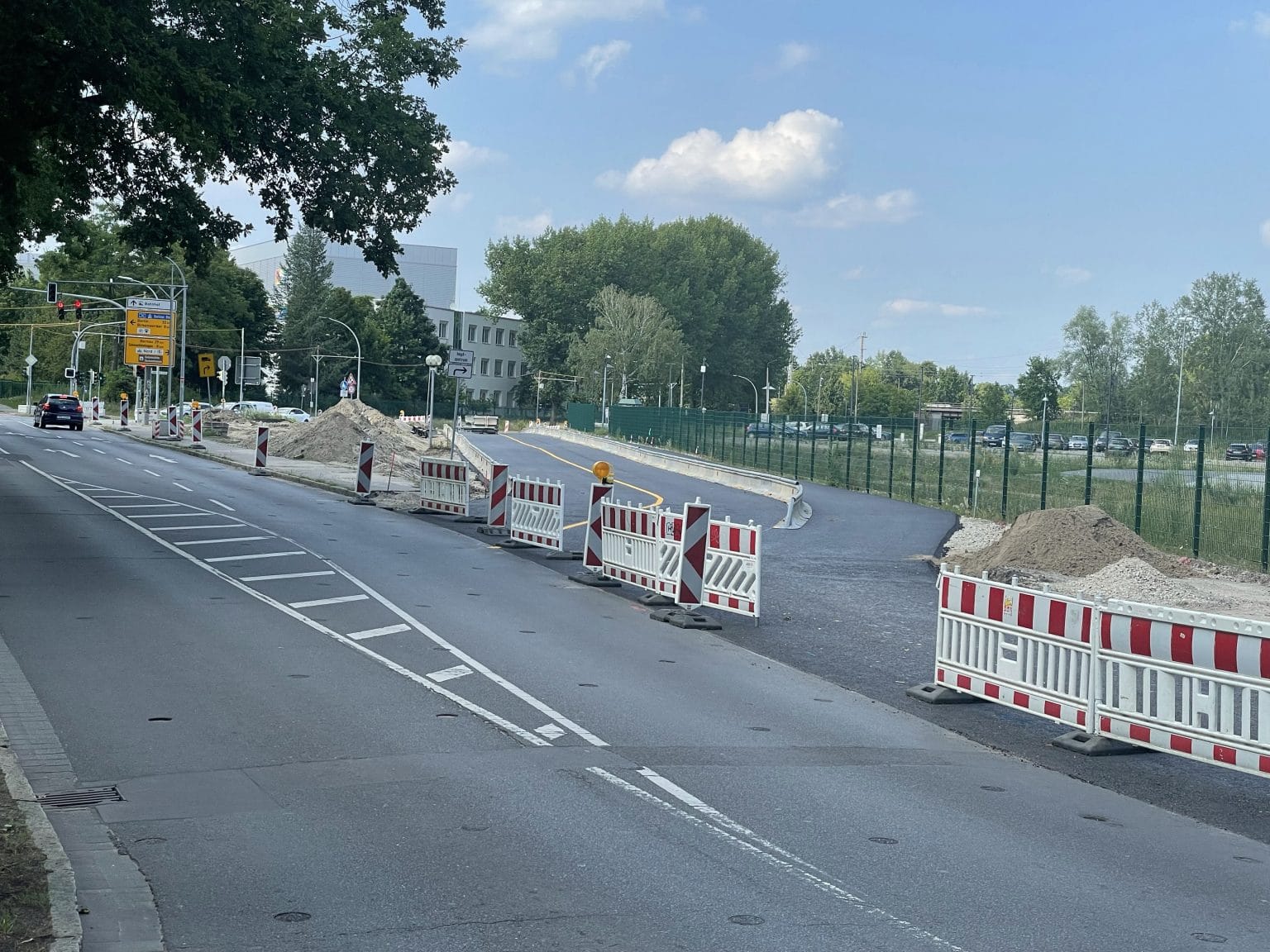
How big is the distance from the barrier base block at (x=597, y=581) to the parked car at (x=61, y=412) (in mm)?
54078

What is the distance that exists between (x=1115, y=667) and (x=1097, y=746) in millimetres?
569

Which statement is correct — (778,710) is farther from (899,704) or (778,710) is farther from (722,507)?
(722,507)

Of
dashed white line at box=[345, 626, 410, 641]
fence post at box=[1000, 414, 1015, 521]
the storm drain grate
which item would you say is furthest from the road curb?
fence post at box=[1000, 414, 1015, 521]

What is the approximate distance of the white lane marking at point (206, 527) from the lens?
75.0ft

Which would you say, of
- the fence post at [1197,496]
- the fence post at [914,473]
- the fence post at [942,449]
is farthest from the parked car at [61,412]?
the fence post at [1197,496]

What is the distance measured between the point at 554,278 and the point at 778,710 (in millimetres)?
137306

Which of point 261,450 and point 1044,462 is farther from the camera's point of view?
point 261,450

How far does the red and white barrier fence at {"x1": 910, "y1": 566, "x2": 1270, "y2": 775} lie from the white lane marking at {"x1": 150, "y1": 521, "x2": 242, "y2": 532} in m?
15.2

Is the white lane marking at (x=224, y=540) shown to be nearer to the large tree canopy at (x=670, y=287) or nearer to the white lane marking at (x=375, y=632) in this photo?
the white lane marking at (x=375, y=632)

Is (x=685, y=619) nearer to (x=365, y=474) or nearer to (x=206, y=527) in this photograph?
(x=206, y=527)

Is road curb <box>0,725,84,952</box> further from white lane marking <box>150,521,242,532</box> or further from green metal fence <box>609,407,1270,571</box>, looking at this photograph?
green metal fence <box>609,407,1270,571</box>

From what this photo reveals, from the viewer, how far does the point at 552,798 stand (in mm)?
7559

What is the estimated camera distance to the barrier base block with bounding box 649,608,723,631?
15.1 meters

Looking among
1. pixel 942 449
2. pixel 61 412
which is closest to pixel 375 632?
pixel 942 449
